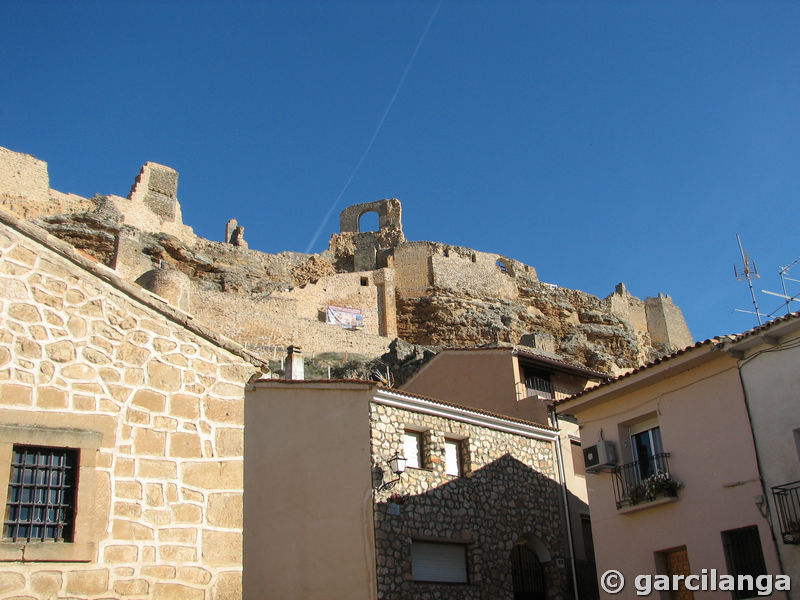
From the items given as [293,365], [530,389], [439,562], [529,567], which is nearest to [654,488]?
[439,562]

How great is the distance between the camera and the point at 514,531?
20531 mm

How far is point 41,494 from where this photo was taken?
27.7ft

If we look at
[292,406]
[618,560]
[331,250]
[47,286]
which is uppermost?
[331,250]

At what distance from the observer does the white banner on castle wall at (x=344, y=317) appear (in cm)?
5478

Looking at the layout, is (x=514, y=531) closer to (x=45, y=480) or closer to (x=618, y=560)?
(x=618, y=560)

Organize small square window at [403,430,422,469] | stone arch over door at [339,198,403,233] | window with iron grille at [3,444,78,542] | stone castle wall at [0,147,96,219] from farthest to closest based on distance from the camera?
stone arch over door at [339,198,403,233], stone castle wall at [0,147,96,219], small square window at [403,430,422,469], window with iron grille at [3,444,78,542]

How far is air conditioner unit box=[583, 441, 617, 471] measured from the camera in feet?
56.8

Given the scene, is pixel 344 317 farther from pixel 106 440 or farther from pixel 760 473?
pixel 106 440

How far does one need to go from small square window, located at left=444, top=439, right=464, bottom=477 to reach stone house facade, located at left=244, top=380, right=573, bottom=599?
3 centimetres

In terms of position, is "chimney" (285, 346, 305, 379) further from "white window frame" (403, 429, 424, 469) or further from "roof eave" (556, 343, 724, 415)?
"roof eave" (556, 343, 724, 415)

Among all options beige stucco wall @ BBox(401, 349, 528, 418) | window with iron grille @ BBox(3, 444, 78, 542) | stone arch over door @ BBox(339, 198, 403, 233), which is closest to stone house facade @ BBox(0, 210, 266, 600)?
window with iron grille @ BBox(3, 444, 78, 542)

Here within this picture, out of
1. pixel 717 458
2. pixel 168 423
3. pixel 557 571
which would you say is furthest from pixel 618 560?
pixel 168 423

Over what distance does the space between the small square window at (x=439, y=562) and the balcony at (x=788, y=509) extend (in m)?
7.25

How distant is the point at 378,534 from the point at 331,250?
50406 mm
